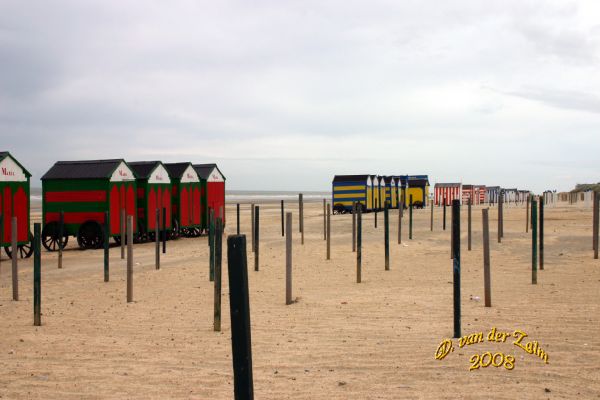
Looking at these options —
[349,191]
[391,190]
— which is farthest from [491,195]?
[349,191]

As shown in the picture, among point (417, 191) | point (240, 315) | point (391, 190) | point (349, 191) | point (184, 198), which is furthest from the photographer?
point (417, 191)

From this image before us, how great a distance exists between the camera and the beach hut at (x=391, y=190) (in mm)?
55266

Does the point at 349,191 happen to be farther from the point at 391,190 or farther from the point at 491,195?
the point at 491,195

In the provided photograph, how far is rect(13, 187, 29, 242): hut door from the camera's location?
63.6 ft

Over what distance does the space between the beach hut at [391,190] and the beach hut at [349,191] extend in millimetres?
6225

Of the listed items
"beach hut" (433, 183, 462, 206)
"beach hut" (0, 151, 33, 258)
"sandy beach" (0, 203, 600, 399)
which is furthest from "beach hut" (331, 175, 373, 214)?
"sandy beach" (0, 203, 600, 399)

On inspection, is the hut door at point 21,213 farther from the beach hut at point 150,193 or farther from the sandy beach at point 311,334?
the beach hut at point 150,193

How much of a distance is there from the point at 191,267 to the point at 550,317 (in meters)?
9.93

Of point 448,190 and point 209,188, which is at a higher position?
point 209,188

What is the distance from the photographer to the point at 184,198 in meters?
28.0

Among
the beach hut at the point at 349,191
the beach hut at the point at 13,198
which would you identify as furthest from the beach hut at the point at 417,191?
the beach hut at the point at 13,198

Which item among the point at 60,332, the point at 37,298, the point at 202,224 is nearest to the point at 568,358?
the point at 60,332

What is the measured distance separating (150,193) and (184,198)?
276 cm

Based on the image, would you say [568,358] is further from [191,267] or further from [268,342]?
[191,267]
